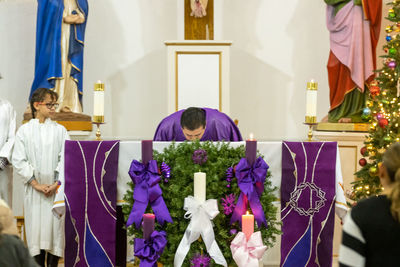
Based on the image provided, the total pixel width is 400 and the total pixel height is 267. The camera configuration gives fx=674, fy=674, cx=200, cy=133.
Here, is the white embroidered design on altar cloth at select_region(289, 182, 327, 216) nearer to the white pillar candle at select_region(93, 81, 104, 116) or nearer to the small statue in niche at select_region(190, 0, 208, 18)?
the white pillar candle at select_region(93, 81, 104, 116)

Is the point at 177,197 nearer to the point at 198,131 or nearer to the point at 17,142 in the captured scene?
the point at 198,131

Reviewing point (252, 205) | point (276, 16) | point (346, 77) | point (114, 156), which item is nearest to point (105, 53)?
point (276, 16)

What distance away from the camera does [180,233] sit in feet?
14.1

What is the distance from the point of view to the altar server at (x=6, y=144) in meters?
5.74

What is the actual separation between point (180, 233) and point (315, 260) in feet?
3.25

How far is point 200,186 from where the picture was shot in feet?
13.7

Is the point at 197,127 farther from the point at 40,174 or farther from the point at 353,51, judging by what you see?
the point at 353,51

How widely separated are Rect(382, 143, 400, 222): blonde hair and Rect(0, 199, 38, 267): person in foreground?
1.34 metres

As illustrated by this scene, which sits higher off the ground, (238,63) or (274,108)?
(238,63)

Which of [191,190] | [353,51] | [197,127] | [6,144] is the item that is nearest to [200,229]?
[191,190]

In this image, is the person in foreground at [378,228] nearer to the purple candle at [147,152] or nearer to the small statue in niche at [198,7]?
the purple candle at [147,152]

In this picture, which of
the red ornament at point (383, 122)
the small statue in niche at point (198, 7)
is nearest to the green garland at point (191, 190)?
the red ornament at point (383, 122)

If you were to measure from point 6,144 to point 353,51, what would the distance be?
3675mm

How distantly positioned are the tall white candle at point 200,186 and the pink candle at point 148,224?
0.31 metres
